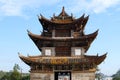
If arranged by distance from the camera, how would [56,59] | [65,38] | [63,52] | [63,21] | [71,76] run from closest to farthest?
[71,76]
[56,59]
[63,52]
[65,38]
[63,21]

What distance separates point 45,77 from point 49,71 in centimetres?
90

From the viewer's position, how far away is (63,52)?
38.2 m

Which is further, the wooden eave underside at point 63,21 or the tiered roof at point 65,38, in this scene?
the wooden eave underside at point 63,21

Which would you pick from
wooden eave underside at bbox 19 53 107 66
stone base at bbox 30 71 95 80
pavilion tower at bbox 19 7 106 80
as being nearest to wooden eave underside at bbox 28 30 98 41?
pavilion tower at bbox 19 7 106 80

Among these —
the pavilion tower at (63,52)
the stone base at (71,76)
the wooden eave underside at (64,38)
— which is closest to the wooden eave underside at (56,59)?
the pavilion tower at (63,52)

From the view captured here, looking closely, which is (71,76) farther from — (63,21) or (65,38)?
(63,21)

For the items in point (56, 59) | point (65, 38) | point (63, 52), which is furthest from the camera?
point (65, 38)

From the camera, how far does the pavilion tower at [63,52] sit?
119ft

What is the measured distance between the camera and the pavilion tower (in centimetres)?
3628

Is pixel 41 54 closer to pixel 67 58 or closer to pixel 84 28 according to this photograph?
pixel 67 58

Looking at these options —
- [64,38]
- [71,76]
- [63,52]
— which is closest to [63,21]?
[64,38]

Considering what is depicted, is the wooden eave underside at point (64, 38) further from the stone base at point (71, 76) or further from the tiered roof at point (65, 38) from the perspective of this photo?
the stone base at point (71, 76)

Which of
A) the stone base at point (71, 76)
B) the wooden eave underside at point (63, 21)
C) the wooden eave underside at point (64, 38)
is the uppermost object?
the wooden eave underside at point (63, 21)

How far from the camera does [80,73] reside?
119 ft
